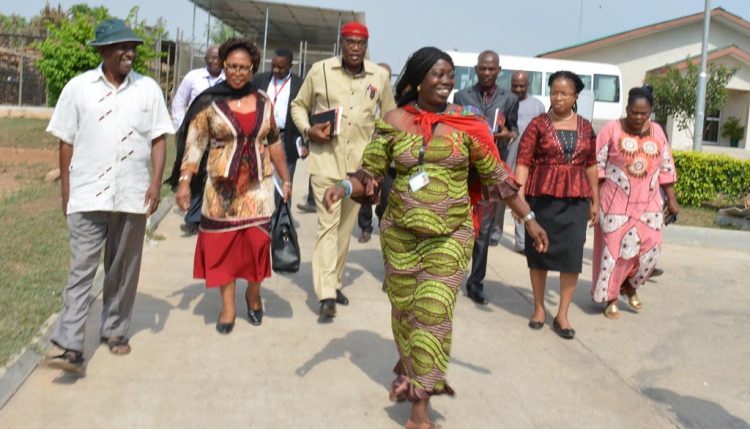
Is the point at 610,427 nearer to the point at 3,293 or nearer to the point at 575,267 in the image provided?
the point at 575,267

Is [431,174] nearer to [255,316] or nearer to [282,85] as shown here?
[255,316]

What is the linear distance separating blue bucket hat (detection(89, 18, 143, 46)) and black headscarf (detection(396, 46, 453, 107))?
151cm

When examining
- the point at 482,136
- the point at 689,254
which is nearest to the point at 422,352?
the point at 482,136

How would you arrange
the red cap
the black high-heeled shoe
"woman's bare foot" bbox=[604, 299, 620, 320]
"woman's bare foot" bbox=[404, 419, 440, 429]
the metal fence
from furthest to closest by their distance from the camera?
the metal fence
"woman's bare foot" bbox=[604, 299, 620, 320]
the red cap
the black high-heeled shoe
"woman's bare foot" bbox=[404, 419, 440, 429]

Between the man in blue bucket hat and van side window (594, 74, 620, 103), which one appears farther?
van side window (594, 74, 620, 103)

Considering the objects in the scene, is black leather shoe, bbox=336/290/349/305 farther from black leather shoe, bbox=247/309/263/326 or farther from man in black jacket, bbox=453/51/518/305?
man in black jacket, bbox=453/51/518/305

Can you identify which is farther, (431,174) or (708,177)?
(708,177)

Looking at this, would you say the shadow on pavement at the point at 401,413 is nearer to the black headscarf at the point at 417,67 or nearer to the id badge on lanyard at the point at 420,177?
the id badge on lanyard at the point at 420,177

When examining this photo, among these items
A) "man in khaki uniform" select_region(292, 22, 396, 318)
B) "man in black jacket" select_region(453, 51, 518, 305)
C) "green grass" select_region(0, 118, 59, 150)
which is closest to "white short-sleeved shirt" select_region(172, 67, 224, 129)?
"man in black jacket" select_region(453, 51, 518, 305)

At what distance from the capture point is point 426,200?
411cm

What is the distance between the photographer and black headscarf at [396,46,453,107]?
13.8ft

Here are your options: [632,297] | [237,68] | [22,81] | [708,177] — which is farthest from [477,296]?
[22,81]

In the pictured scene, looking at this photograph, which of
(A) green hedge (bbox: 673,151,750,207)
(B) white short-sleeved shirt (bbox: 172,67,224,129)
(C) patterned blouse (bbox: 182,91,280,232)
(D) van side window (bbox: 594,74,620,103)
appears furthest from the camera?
(D) van side window (bbox: 594,74,620,103)

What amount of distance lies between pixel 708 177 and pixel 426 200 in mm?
10546
